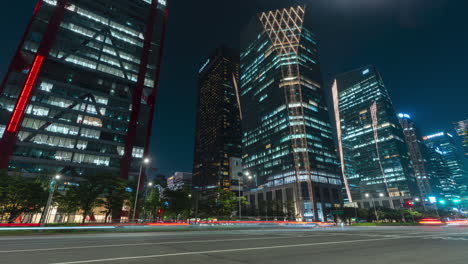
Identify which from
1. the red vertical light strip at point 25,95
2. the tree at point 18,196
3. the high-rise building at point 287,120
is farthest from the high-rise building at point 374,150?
the red vertical light strip at point 25,95

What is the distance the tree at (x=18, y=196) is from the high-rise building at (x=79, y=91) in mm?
22377

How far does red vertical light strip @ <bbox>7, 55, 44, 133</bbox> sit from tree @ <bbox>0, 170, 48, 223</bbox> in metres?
25.5

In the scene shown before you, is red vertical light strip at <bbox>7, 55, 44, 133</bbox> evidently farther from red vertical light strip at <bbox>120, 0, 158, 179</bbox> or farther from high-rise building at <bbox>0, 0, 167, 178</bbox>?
red vertical light strip at <bbox>120, 0, 158, 179</bbox>

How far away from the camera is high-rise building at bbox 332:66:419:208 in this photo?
498 feet

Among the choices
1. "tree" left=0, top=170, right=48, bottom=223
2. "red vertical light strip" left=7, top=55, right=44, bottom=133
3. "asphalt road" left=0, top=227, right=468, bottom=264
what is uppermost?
"red vertical light strip" left=7, top=55, right=44, bottom=133

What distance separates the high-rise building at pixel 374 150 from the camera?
498 ft

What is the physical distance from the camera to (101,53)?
78312mm

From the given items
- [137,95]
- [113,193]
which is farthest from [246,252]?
[137,95]

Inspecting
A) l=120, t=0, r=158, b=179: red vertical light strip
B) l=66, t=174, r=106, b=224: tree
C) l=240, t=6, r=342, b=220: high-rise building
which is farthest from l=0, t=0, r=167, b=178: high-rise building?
l=240, t=6, r=342, b=220: high-rise building

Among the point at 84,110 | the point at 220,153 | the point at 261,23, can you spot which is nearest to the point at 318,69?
the point at 261,23

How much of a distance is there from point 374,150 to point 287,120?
A: 307 ft

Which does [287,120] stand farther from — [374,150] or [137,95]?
[374,150]

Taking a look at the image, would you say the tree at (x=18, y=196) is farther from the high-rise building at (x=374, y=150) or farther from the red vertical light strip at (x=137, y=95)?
the high-rise building at (x=374, y=150)

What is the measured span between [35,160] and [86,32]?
47.8 metres
